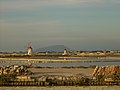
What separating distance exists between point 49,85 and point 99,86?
3458mm

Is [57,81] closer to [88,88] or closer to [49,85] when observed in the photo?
[49,85]

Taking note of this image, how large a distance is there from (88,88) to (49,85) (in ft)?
9.80

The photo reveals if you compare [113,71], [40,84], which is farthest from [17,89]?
[113,71]

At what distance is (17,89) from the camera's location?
23078 mm

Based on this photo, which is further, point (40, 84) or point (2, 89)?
point (40, 84)

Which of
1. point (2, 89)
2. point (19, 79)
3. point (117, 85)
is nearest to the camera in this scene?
point (2, 89)

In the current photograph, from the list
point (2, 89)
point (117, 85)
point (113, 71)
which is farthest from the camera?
point (113, 71)

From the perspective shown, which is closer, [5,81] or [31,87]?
[31,87]

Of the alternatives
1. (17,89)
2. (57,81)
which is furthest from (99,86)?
(17,89)

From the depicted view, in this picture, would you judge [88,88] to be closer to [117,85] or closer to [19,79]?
[117,85]

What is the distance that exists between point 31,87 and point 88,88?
383cm

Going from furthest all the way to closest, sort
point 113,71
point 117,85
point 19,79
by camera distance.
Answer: point 113,71 < point 19,79 < point 117,85

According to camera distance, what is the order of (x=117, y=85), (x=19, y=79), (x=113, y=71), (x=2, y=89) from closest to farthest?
1. (x=2, y=89)
2. (x=117, y=85)
3. (x=19, y=79)
4. (x=113, y=71)

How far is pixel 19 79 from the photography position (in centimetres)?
2681
